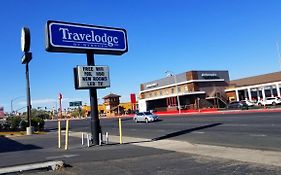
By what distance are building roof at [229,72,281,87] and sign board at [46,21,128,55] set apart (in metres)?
63.5

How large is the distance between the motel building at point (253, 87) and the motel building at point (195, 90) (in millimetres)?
2089

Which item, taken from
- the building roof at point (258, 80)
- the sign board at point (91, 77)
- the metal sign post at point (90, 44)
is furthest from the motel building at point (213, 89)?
the sign board at point (91, 77)

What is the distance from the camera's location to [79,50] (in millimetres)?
19906

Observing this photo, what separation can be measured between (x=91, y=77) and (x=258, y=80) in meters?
71.2

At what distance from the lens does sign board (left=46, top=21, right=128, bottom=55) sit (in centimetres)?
1880

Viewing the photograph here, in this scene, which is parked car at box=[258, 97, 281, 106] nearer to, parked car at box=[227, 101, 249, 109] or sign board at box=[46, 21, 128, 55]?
parked car at box=[227, 101, 249, 109]

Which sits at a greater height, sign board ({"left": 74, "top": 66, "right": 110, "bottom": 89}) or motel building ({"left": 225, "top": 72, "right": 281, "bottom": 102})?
motel building ({"left": 225, "top": 72, "right": 281, "bottom": 102})

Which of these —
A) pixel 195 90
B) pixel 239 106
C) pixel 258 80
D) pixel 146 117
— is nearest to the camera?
pixel 146 117

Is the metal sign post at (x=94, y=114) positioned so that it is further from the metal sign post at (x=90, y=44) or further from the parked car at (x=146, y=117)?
the parked car at (x=146, y=117)

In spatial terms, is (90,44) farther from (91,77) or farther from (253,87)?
(253,87)

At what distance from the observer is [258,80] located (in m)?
85.0

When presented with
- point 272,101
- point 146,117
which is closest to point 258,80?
point 272,101

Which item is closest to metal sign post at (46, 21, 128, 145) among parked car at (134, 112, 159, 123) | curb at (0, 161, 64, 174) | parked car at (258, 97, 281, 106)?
curb at (0, 161, 64, 174)

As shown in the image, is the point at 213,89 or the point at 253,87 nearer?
the point at 253,87
